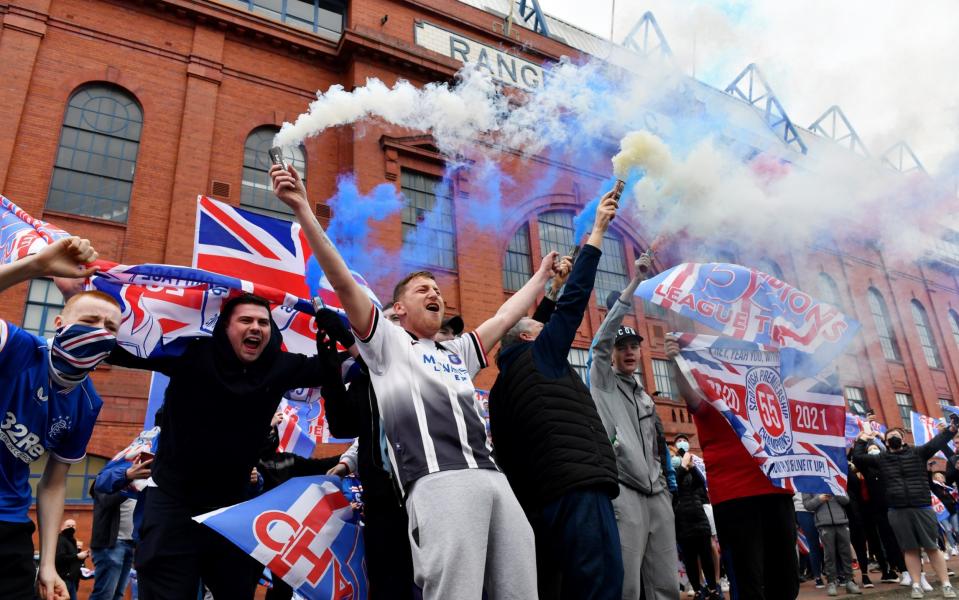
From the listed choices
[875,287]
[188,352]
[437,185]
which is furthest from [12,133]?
[875,287]

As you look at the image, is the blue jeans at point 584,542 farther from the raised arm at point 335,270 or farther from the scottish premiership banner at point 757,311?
the scottish premiership banner at point 757,311

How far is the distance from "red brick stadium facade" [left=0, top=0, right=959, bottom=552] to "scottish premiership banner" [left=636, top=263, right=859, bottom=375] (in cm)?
882

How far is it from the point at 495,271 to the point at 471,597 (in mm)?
15464

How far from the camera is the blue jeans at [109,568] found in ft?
23.4

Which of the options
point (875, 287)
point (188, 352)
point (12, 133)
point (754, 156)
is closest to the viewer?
point (188, 352)

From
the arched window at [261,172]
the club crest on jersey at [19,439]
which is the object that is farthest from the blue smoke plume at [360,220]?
the club crest on jersey at [19,439]

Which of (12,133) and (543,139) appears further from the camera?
(543,139)

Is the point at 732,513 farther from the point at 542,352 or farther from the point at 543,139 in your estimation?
the point at 543,139

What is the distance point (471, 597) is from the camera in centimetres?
225

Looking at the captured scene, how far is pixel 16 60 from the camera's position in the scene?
13.7m

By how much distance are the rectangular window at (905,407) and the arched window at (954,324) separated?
6605 mm

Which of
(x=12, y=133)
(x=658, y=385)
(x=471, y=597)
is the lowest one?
(x=471, y=597)

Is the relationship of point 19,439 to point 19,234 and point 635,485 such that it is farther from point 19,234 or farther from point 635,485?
point 635,485

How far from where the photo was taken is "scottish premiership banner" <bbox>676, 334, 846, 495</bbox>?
4816mm
